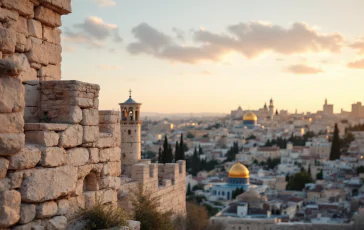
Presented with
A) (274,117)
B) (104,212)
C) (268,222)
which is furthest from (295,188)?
(274,117)

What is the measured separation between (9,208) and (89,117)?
118cm

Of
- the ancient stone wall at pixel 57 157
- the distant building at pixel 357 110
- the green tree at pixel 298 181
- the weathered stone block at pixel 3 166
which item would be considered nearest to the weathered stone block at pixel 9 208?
the ancient stone wall at pixel 57 157

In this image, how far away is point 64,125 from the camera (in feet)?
13.7

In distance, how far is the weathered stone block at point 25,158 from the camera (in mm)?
3623

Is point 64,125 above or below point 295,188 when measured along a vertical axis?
above

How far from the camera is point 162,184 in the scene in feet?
46.3

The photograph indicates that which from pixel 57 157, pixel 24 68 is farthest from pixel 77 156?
pixel 24 68

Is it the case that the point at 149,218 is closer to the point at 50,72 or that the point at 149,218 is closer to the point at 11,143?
the point at 50,72

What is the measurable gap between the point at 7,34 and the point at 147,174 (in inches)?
353

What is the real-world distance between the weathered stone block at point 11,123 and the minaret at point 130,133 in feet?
55.4

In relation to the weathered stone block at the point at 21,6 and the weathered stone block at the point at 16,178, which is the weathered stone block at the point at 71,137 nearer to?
the weathered stone block at the point at 16,178

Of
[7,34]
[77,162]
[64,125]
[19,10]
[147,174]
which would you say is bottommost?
[147,174]

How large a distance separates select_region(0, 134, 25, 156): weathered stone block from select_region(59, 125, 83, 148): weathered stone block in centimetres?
54

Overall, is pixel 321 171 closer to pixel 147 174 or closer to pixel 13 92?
pixel 147 174
